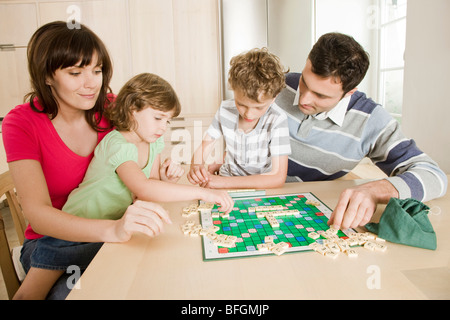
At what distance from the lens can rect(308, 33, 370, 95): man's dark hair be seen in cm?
131

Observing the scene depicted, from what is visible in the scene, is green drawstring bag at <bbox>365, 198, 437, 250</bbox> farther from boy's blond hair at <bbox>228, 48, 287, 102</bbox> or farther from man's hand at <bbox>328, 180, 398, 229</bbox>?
boy's blond hair at <bbox>228, 48, 287, 102</bbox>

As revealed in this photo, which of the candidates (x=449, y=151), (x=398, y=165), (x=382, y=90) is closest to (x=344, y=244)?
(x=398, y=165)

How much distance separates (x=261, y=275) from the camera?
0.72 m

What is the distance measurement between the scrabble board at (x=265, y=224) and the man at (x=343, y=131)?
0.19 m

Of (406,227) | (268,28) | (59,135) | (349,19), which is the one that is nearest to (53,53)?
(59,135)

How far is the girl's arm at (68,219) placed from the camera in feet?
2.81

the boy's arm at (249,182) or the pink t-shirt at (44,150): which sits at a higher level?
the pink t-shirt at (44,150)

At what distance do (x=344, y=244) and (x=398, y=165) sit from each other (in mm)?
638

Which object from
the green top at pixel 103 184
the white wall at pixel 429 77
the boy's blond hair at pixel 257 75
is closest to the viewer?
the green top at pixel 103 184

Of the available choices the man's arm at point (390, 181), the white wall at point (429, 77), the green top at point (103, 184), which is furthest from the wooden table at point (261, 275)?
the white wall at point (429, 77)

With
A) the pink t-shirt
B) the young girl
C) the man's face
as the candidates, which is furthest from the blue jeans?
the man's face

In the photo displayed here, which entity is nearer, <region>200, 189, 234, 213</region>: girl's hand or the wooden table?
the wooden table

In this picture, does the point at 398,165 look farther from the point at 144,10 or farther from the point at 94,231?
the point at 144,10

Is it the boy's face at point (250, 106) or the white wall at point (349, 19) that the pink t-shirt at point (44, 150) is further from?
the white wall at point (349, 19)
